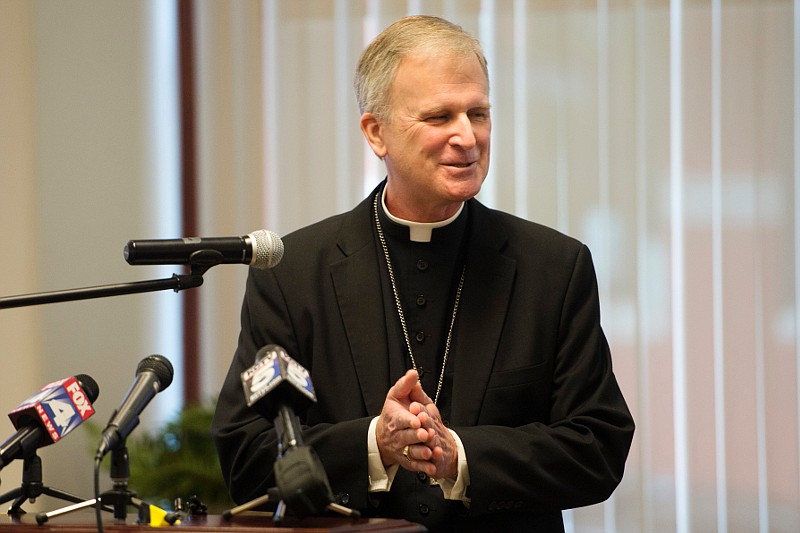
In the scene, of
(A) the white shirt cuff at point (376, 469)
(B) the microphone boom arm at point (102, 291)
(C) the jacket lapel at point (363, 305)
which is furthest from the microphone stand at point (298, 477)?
(C) the jacket lapel at point (363, 305)

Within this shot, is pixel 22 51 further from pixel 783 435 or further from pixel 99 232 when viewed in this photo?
pixel 783 435

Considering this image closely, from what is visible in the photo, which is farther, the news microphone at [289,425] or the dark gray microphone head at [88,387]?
the dark gray microphone head at [88,387]

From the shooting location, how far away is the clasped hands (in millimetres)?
2125

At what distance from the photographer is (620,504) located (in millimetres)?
4430

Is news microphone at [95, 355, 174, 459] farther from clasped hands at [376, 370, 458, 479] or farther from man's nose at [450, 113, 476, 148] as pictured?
man's nose at [450, 113, 476, 148]

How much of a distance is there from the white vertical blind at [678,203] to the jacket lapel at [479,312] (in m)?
1.87

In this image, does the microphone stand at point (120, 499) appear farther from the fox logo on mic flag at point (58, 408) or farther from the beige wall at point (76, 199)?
the beige wall at point (76, 199)

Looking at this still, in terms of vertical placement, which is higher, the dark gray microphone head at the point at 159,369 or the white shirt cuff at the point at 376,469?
the dark gray microphone head at the point at 159,369

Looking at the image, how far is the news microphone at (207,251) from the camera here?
71.0 inches

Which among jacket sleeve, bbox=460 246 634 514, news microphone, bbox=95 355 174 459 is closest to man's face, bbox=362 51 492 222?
jacket sleeve, bbox=460 246 634 514

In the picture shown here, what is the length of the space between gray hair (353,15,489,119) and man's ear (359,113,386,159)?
18 mm

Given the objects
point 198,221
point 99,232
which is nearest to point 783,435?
point 198,221

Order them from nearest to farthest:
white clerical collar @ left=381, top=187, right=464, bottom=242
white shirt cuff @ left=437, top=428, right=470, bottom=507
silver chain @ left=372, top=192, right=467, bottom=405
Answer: white shirt cuff @ left=437, top=428, right=470, bottom=507, silver chain @ left=372, top=192, right=467, bottom=405, white clerical collar @ left=381, top=187, right=464, bottom=242

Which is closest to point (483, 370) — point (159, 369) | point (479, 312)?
point (479, 312)
